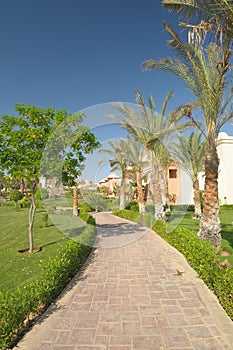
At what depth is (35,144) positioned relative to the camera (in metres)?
6.80

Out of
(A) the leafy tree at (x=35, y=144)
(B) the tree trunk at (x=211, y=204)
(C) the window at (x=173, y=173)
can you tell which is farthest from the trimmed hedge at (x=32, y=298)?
(C) the window at (x=173, y=173)

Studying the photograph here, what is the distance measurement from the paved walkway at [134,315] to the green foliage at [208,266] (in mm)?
183

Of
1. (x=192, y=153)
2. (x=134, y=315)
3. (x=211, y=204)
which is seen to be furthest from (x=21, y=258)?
(x=192, y=153)

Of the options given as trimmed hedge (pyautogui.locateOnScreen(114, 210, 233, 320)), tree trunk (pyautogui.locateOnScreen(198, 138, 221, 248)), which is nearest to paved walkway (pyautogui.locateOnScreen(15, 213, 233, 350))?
trimmed hedge (pyautogui.locateOnScreen(114, 210, 233, 320))

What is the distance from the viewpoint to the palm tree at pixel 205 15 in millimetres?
4808

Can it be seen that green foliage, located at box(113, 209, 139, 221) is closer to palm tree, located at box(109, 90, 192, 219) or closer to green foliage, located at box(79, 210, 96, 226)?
palm tree, located at box(109, 90, 192, 219)

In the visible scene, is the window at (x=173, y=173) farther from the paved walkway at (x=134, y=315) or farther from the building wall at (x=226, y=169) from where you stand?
the paved walkway at (x=134, y=315)

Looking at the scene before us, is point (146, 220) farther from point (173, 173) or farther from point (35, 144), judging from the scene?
point (173, 173)

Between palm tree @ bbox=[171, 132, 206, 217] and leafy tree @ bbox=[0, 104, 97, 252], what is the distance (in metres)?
10.1

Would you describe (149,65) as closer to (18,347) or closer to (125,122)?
(125,122)

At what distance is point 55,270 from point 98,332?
1606 mm

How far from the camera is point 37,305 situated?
3.54m

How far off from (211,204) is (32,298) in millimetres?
5834

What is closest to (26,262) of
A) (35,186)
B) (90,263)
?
(90,263)
